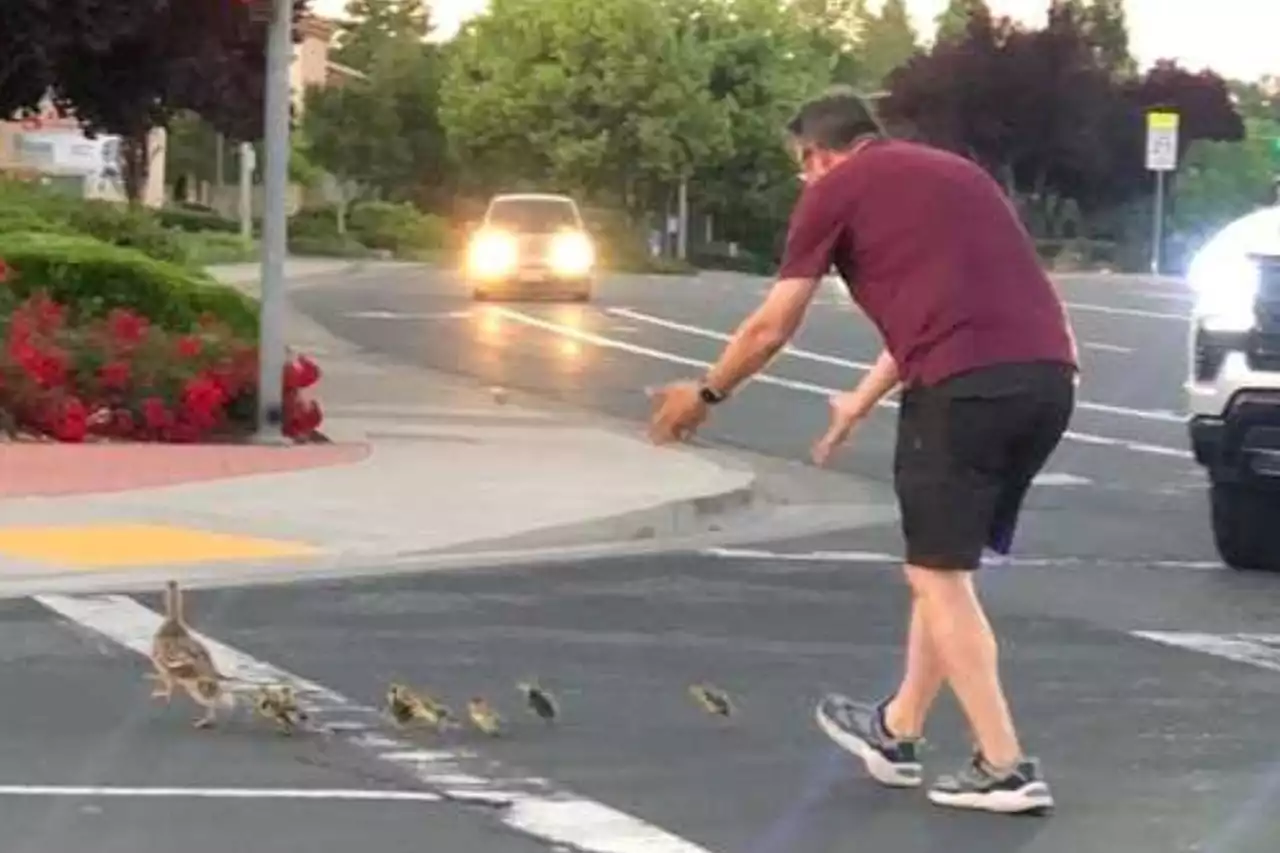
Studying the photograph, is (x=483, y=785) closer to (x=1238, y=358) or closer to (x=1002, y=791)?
(x=1002, y=791)

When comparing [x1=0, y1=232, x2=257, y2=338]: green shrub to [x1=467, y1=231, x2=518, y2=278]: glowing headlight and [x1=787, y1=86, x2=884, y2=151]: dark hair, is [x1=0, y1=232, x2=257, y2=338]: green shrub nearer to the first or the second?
[x1=787, y1=86, x2=884, y2=151]: dark hair

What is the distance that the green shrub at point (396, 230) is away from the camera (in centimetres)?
7675

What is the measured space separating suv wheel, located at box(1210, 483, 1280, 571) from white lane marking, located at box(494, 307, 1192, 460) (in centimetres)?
422

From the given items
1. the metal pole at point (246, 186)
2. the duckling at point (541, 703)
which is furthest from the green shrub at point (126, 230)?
the metal pole at point (246, 186)

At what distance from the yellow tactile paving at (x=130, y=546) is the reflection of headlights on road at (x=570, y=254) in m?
28.0

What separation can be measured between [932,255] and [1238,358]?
568 centimetres

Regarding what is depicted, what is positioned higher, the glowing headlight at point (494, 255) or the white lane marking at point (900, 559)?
the glowing headlight at point (494, 255)

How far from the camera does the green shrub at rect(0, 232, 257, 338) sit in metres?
20.2

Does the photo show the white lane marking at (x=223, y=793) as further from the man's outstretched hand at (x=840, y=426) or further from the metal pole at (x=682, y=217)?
the metal pole at (x=682, y=217)

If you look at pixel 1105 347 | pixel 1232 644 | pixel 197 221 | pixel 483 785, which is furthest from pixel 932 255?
pixel 197 221

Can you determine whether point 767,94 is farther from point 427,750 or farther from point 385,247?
point 427,750

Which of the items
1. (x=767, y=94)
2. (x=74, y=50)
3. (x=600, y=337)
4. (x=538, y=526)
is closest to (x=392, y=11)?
(x=767, y=94)

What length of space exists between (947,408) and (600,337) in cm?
2600

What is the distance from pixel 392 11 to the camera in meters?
122
